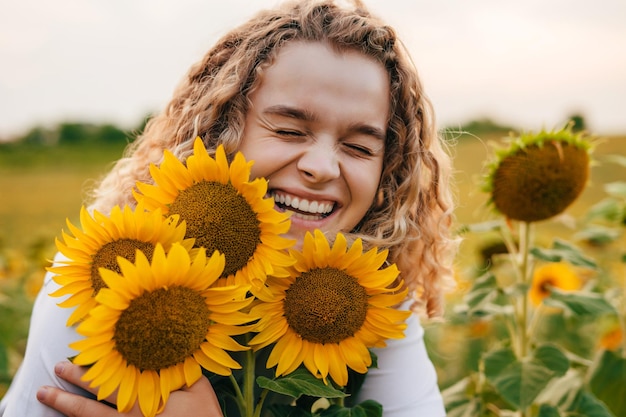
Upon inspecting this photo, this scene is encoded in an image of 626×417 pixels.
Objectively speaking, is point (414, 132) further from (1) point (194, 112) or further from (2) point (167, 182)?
(2) point (167, 182)

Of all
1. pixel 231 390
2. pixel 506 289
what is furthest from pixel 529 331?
pixel 231 390

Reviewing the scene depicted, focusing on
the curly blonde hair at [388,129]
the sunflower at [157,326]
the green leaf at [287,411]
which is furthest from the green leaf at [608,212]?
the sunflower at [157,326]

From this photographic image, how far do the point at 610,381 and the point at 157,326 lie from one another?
1.55 m

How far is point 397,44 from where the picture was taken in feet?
5.17

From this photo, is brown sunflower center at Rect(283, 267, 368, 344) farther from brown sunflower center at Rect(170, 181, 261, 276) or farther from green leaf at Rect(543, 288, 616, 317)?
green leaf at Rect(543, 288, 616, 317)

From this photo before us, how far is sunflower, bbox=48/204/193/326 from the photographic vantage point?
99 cm

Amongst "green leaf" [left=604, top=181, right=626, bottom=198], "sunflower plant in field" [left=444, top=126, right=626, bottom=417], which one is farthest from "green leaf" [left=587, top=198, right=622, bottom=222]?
"sunflower plant in field" [left=444, top=126, right=626, bottom=417]

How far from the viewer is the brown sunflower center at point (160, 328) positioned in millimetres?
928

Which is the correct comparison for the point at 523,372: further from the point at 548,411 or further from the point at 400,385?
the point at 400,385

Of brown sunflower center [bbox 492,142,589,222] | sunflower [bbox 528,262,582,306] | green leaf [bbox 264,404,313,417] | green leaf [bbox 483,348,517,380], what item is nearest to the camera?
green leaf [bbox 264,404,313,417]

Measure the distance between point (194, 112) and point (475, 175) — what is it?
720 millimetres

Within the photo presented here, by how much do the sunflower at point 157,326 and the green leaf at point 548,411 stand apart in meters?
1.05

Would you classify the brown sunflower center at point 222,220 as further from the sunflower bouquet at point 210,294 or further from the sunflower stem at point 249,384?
the sunflower stem at point 249,384

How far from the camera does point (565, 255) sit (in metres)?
1.74
